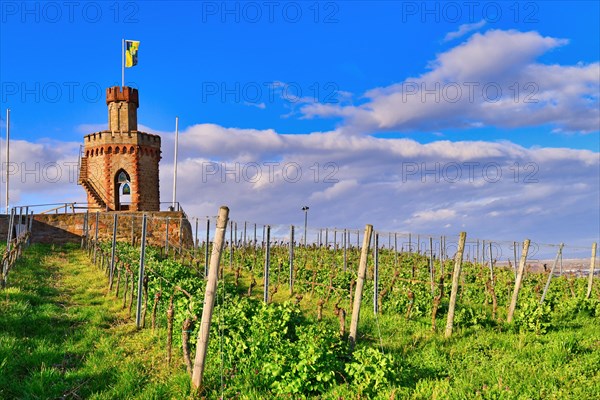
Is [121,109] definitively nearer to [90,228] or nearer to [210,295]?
[90,228]

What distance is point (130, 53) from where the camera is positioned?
157ft

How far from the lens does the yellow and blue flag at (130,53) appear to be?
47.8 meters

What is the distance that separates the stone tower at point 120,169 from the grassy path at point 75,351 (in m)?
27.7

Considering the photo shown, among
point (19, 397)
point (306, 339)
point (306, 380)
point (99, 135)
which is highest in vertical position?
point (99, 135)

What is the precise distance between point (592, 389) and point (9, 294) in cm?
1512

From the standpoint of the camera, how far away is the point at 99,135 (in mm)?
44312

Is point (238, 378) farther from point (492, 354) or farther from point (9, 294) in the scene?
point (9, 294)

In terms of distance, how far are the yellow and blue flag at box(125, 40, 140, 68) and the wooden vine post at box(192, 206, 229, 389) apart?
45.4m

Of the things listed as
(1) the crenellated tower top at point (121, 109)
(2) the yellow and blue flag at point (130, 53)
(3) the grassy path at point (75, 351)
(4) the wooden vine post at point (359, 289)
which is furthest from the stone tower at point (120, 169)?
(4) the wooden vine post at point (359, 289)

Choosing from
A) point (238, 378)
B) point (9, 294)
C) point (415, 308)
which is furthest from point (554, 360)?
point (9, 294)

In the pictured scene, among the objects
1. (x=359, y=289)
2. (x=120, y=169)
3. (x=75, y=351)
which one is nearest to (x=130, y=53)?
(x=120, y=169)

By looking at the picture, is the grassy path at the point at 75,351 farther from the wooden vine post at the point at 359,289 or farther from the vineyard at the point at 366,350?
the wooden vine post at the point at 359,289

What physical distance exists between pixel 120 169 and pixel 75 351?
36.2 meters

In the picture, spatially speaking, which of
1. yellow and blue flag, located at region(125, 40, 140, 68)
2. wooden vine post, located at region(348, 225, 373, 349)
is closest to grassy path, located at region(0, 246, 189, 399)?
wooden vine post, located at region(348, 225, 373, 349)
